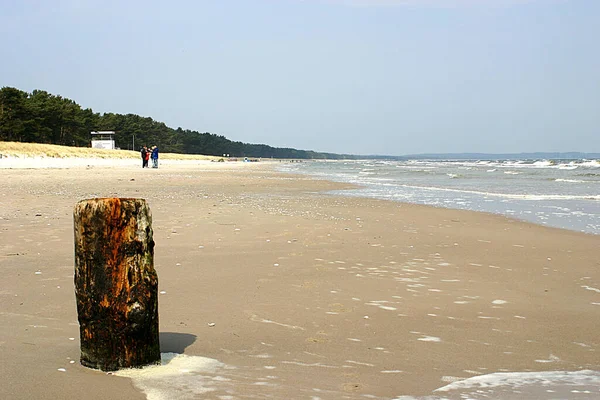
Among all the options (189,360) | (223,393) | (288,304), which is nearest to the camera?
(223,393)

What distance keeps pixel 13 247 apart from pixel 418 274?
5217mm

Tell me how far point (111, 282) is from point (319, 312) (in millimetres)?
2024

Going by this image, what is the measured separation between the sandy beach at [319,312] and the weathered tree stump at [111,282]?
0.14 metres

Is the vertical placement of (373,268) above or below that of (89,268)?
below

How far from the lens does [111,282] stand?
3.63m

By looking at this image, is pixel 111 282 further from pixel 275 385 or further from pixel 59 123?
pixel 59 123

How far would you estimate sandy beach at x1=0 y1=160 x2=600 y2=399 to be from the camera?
355cm

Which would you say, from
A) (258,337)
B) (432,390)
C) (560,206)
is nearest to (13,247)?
(258,337)

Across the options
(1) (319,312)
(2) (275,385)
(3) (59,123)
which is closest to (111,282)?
(2) (275,385)

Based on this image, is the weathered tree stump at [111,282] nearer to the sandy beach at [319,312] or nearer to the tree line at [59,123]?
the sandy beach at [319,312]

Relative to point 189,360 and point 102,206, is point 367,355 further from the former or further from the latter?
point 102,206

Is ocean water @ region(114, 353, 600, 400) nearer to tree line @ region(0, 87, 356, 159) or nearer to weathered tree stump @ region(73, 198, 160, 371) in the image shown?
weathered tree stump @ region(73, 198, 160, 371)

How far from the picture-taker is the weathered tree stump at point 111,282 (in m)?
3.62

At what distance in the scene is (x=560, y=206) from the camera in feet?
55.6
